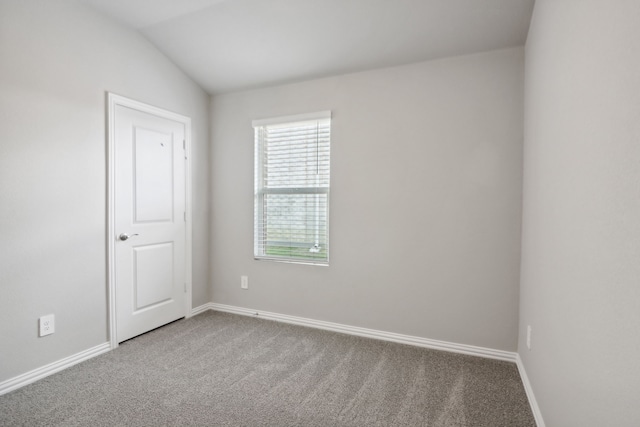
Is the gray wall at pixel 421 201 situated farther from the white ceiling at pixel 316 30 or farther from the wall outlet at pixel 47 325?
the wall outlet at pixel 47 325

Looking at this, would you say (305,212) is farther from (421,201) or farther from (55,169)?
(55,169)

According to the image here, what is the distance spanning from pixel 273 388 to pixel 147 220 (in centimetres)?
190

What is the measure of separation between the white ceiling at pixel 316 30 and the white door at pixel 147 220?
0.77 m

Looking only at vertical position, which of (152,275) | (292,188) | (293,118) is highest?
(293,118)

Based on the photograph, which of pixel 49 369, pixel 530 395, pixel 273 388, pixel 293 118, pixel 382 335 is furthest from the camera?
pixel 293 118

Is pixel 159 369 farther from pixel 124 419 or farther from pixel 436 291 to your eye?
pixel 436 291

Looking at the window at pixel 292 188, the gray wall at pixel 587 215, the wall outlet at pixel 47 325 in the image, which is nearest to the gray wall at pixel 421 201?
the window at pixel 292 188

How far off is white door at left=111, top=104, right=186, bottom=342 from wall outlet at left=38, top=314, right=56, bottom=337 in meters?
0.47

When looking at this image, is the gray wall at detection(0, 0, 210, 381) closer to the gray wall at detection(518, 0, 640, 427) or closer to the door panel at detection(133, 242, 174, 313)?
the door panel at detection(133, 242, 174, 313)

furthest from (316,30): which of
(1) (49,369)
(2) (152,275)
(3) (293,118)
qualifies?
(1) (49,369)

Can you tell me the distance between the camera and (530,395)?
6.31 feet

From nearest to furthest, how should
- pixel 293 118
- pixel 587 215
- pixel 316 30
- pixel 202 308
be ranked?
pixel 587 215 < pixel 316 30 < pixel 293 118 < pixel 202 308

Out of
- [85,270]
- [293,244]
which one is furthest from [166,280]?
[293,244]

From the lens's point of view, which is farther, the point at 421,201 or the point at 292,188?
the point at 292,188
